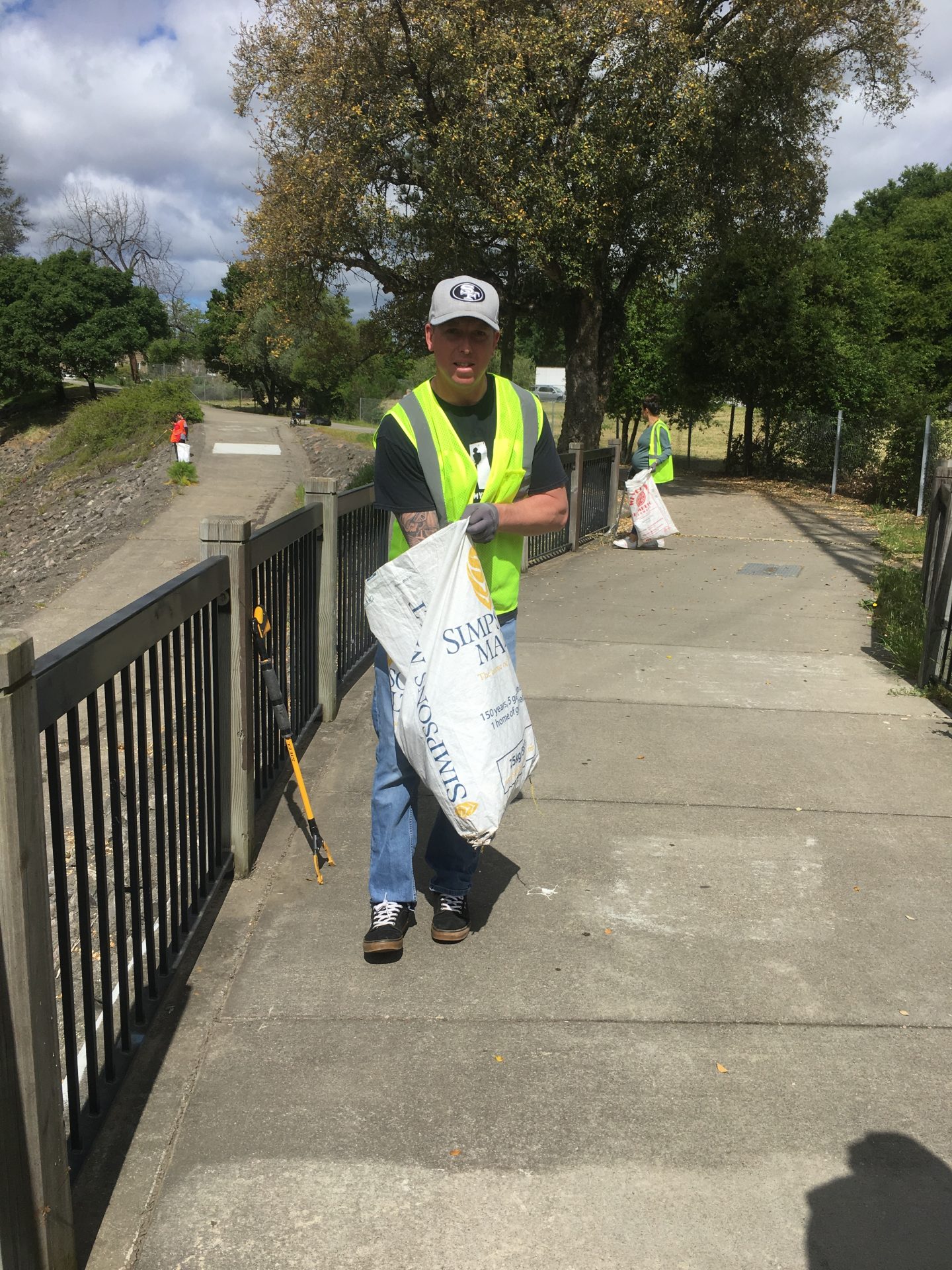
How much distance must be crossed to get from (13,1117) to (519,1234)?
3.54ft

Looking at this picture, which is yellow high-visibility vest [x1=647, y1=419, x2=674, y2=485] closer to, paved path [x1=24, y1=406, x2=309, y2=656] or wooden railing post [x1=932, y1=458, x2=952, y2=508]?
paved path [x1=24, y1=406, x2=309, y2=656]

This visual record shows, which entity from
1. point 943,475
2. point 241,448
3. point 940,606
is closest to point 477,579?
point 940,606

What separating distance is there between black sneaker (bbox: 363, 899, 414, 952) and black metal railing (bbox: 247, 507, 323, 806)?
1082 millimetres

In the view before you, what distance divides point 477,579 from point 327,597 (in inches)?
108

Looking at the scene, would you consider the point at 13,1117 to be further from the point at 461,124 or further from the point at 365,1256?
the point at 461,124

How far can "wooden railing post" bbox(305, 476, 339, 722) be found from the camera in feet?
19.2

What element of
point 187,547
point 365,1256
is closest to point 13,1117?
point 365,1256

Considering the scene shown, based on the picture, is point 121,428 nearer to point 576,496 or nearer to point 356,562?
point 576,496

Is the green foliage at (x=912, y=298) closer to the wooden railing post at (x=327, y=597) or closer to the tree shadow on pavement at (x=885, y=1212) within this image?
the wooden railing post at (x=327, y=597)

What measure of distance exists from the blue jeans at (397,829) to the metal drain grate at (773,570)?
811 centimetres

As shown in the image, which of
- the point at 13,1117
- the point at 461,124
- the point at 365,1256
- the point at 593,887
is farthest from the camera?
the point at 461,124

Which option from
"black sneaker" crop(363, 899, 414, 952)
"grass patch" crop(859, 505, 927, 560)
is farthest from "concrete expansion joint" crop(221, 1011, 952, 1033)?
"grass patch" crop(859, 505, 927, 560)

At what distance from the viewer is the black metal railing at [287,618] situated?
4.55 m

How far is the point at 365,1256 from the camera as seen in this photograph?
2.36 m
